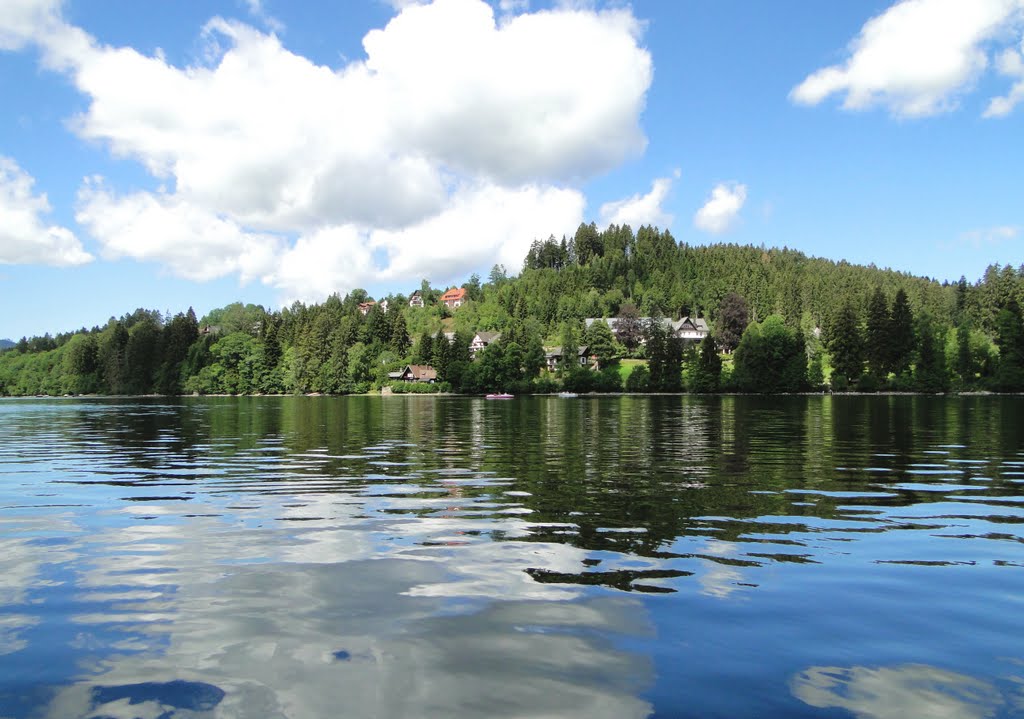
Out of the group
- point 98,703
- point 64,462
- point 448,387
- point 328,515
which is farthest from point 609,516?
point 448,387

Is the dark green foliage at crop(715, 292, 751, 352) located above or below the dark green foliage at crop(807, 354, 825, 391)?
above

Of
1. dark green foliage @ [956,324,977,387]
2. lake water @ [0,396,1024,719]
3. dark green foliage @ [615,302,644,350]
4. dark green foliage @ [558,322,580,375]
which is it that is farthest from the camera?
dark green foliage @ [615,302,644,350]

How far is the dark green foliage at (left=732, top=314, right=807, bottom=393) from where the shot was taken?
126062 mm

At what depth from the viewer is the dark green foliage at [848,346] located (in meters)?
123

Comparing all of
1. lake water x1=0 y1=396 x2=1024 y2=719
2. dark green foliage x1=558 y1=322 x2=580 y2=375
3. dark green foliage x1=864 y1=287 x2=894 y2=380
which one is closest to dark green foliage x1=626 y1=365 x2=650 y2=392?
dark green foliage x1=558 y1=322 x2=580 y2=375

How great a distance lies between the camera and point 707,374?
432ft

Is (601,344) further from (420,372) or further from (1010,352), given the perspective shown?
(1010,352)

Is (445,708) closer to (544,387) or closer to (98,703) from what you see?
(98,703)

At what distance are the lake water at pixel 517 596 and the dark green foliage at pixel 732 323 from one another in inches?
6481

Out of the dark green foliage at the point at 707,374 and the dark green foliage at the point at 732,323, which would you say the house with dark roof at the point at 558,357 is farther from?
the dark green foliage at the point at 732,323

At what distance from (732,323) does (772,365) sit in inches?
2179

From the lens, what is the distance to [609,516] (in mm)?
14523

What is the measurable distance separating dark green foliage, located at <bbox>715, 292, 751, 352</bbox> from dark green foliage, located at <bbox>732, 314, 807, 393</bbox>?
49500 millimetres

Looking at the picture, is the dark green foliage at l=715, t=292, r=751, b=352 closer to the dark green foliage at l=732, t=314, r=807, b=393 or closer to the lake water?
the dark green foliage at l=732, t=314, r=807, b=393
